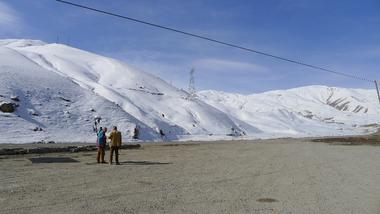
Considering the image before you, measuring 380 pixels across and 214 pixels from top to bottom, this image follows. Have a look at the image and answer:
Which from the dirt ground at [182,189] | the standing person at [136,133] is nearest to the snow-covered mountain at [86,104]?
the standing person at [136,133]

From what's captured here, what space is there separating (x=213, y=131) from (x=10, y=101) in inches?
1684

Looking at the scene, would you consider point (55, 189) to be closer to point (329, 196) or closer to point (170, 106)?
point (329, 196)

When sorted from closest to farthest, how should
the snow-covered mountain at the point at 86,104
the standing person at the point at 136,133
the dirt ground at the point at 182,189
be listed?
the dirt ground at the point at 182,189, the snow-covered mountain at the point at 86,104, the standing person at the point at 136,133

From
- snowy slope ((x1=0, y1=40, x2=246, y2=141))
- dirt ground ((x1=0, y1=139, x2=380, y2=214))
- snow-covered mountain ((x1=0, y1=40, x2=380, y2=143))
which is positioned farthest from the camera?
snowy slope ((x1=0, y1=40, x2=246, y2=141))

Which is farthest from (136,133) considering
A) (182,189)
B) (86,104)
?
(182,189)

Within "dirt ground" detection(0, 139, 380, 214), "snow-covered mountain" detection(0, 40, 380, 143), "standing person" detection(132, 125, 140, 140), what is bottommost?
"dirt ground" detection(0, 139, 380, 214)

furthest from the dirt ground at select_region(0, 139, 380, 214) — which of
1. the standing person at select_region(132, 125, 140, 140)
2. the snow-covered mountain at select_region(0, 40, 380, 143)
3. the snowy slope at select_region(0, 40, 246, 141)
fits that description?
the standing person at select_region(132, 125, 140, 140)

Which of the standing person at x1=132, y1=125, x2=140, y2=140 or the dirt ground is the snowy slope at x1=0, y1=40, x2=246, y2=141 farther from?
the dirt ground

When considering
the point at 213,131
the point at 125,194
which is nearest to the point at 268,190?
the point at 125,194

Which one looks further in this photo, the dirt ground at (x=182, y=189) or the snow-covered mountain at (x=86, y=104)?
the snow-covered mountain at (x=86, y=104)

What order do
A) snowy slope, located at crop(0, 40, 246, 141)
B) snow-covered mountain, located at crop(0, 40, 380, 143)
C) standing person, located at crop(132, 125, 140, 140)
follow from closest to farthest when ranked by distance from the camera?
snow-covered mountain, located at crop(0, 40, 380, 143) < standing person, located at crop(132, 125, 140, 140) < snowy slope, located at crop(0, 40, 246, 141)

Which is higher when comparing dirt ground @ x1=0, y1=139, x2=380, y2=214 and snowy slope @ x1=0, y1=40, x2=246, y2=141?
snowy slope @ x1=0, y1=40, x2=246, y2=141

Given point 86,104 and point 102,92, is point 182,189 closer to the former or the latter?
point 86,104

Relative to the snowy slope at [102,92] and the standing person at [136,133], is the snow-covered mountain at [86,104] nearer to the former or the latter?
the snowy slope at [102,92]
